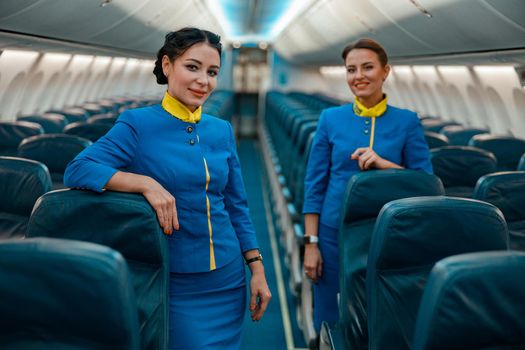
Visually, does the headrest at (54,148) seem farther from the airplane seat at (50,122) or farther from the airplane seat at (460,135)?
the airplane seat at (460,135)

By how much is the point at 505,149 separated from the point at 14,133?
4.69m

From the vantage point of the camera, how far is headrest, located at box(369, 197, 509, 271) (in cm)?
210

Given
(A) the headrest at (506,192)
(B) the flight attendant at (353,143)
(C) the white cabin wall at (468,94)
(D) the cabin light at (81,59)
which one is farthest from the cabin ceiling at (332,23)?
(D) the cabin light at (81,59)

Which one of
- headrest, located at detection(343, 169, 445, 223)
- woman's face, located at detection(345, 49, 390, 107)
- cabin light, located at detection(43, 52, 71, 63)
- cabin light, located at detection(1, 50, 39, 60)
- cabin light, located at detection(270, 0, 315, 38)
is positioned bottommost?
headrest, located at detection(343, 169, 445, 223)

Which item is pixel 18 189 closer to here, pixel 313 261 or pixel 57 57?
pixel 313 261

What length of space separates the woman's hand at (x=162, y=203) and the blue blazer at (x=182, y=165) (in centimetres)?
13

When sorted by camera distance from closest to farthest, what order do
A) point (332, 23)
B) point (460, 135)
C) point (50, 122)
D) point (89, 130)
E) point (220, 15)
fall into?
1. point (89, 130)
2. point (460, 135)
3. point (50, 122)
4. point (332, 23)
5. point (220, 15)

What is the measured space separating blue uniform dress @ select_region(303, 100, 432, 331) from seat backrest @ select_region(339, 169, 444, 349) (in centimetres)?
29

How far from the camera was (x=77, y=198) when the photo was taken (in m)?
1.93

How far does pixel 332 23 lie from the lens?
10219 mm

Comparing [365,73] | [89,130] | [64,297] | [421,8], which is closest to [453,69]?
[421,8]

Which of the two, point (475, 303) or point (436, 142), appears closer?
point (475, 303)

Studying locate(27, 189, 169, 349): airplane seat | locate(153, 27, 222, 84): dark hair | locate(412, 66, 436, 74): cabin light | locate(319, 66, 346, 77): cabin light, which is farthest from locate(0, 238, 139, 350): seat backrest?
locate(319, 66, 346, 77): cabin light

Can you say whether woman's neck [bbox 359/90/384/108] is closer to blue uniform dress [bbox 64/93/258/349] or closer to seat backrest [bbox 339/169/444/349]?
seat backrest [bbox 339/169/444/349]
